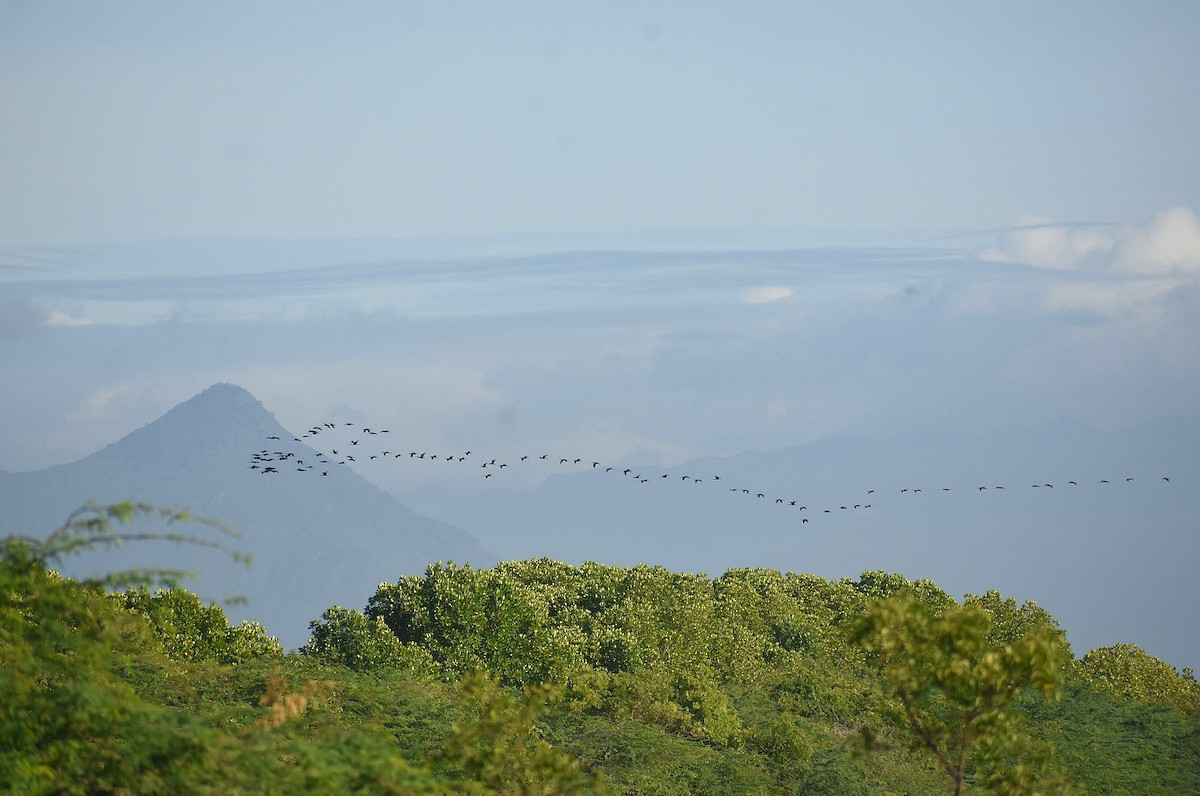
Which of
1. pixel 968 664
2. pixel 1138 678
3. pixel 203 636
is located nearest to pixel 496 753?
pixel 968 664

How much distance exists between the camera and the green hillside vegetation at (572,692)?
14.6 metres

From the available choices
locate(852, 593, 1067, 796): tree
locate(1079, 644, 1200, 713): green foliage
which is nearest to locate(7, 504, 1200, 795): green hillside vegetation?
locate(852, 593, 1067, 796): tree

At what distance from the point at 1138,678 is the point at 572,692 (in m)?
38.0

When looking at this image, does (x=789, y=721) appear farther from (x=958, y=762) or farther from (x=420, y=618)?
(x=958, y=762)

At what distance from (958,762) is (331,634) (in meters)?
39.2

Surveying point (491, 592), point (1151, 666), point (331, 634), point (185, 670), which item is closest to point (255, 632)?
point (331, 634)

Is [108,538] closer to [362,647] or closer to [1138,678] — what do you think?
[362,647]

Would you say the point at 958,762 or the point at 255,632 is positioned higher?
the point at 958,762

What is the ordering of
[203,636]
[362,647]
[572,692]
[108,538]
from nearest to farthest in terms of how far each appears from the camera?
[108,538], [572,692], [362,647], [203,636]

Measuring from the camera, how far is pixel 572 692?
1961 inches

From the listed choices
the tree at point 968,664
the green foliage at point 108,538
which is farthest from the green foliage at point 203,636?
the tree at point 968,664

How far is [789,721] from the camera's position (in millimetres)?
48531

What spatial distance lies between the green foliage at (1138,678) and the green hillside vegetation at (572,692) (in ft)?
0.54

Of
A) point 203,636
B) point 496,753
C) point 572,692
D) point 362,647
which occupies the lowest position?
point 572,692
